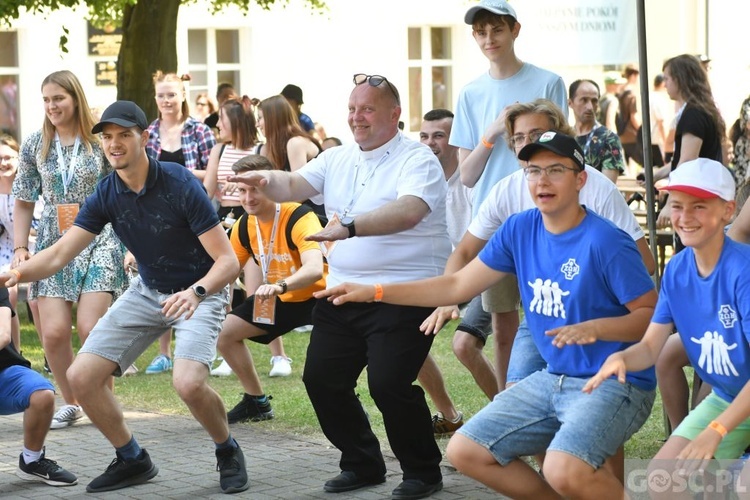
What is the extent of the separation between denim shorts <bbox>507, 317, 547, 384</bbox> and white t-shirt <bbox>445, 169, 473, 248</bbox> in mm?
2028

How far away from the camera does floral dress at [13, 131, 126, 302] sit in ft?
25.7

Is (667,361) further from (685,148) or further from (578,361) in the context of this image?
(685,148)

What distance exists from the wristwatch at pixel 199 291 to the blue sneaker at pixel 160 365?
3.94 meters

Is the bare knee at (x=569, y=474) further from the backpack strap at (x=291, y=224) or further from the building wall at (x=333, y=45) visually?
the building wall at (x=333, y=45)

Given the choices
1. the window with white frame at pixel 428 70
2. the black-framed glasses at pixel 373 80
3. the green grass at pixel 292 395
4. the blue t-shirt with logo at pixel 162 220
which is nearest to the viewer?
the black-framed glasses at pixel 373 80

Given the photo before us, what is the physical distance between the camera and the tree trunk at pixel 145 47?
47.0 feet

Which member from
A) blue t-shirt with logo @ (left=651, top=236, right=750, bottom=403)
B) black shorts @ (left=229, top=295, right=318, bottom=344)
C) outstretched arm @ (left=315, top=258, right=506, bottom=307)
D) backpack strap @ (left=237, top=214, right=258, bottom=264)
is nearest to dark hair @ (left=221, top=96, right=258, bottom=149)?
backpack strap @ (left=237, top=214, right=258, bottom=264)

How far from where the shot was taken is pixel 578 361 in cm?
493

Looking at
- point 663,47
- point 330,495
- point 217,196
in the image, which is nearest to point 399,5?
point 663,47

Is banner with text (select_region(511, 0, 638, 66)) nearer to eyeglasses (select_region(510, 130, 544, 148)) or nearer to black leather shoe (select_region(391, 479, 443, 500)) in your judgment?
eyeglasses (select_region(510, 130, 544, 148))

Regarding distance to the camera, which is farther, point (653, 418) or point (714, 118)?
point (714, 118)

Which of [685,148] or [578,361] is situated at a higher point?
[685,148]

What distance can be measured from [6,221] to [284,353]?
96.2 inches

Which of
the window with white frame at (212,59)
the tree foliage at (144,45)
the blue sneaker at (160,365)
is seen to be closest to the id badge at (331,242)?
the blue sneaker at (160,365)
